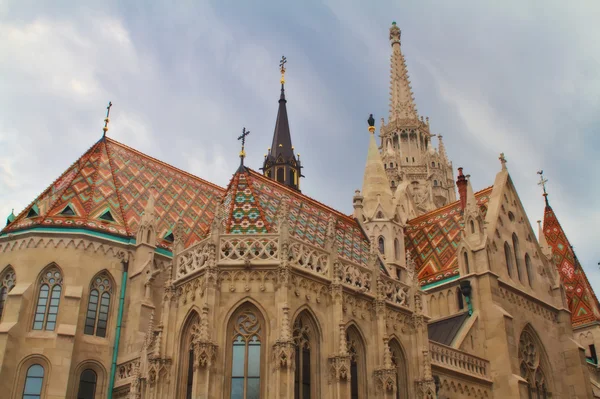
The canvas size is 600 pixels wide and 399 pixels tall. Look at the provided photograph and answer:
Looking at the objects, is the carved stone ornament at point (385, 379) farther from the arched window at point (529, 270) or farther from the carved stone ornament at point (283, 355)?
the arched window at point (529, 270)

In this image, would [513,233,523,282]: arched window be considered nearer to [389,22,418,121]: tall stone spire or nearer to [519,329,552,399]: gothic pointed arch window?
[519,329,552,399]: gothic pointed arch window

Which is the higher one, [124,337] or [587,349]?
[587,349]

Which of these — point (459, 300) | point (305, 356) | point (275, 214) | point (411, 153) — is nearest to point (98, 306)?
point (275, 214)

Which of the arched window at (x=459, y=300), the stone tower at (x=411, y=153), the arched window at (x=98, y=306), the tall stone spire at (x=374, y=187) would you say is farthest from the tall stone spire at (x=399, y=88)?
the arched window at (x=98, y=306)

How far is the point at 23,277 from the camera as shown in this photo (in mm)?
20766

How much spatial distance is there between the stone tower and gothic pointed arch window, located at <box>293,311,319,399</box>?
42.8 m

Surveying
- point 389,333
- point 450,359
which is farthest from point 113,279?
point 450,359

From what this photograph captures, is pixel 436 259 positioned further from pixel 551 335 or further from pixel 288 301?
pixel 288 301

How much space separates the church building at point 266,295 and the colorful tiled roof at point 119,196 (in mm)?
76

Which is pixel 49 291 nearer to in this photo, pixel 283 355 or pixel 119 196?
pixel 119 196

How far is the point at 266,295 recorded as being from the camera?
16.1 metres

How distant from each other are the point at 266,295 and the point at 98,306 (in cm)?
761

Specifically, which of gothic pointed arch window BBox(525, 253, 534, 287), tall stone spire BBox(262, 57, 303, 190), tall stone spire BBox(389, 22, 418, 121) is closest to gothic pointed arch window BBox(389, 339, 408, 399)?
gothic pointed arch window BBox(525, 253, 534, 287)

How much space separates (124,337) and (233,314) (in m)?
6.57
